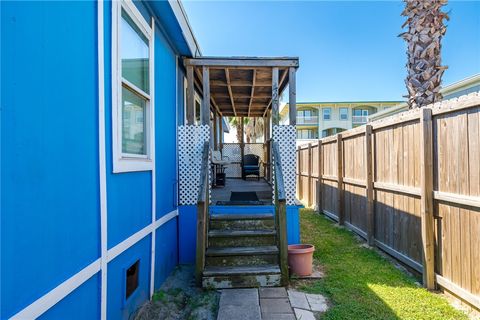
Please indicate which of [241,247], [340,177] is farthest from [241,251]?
[340,177]

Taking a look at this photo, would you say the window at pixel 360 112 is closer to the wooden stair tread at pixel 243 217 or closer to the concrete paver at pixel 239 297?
the wooden stair tread at pixel 243 217

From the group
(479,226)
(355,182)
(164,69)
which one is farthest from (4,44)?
(355,182)

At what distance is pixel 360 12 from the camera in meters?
11.8

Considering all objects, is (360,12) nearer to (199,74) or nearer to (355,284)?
(199,74)

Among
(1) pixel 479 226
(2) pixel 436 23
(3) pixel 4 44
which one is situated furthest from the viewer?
(2) pixel 436 23

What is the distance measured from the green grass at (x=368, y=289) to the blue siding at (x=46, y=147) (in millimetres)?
2376

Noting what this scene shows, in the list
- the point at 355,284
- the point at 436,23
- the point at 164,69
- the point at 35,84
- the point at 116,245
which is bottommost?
the point at 355,284

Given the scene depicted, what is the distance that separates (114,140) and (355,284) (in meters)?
3.14

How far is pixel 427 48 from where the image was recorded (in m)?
5.20

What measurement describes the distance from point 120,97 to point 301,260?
2.86 m

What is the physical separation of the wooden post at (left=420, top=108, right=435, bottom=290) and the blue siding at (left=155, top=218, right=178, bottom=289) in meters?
3.13

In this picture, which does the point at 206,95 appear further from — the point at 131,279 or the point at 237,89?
the point at 131,279

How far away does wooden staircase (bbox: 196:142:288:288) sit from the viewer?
349 cm

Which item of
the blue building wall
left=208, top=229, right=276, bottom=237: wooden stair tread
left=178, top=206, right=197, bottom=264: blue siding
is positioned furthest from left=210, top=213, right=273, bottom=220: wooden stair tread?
the blue building wall
